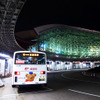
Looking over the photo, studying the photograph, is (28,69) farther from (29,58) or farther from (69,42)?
(69,42)

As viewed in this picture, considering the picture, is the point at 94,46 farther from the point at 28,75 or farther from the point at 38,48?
the point at 28,75

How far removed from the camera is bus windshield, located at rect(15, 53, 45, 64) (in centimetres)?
1031

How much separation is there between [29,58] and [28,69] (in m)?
0.88

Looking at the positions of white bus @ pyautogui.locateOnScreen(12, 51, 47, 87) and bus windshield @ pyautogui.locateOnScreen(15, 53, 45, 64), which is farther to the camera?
bus windshield @ pyautogui.locateOnScreen(15, 53, 45, 64)

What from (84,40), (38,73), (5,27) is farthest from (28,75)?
(84,40)

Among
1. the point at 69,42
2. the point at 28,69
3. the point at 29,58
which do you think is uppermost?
the point at 69,42

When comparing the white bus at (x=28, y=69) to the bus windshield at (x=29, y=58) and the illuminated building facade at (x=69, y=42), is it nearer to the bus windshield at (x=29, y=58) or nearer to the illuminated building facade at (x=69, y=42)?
the bus windshield at (x=29, y=58)

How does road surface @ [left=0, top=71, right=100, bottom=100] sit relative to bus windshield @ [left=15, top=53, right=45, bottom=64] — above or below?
below

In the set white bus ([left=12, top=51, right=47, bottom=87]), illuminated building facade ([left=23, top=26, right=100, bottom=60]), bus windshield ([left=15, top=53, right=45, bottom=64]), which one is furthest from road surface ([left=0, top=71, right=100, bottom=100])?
illuminated building facade ([left=23, top=26, right=100, bottom=60])

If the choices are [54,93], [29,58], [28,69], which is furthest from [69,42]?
[54,93]

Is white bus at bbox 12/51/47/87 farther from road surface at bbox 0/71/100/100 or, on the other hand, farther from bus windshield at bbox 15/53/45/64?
road surface at bbox 0/71/100/100

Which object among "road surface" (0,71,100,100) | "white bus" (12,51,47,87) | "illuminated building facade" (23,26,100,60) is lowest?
"road surface" (0,71,100,100)

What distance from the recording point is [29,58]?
1055cm

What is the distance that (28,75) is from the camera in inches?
397
